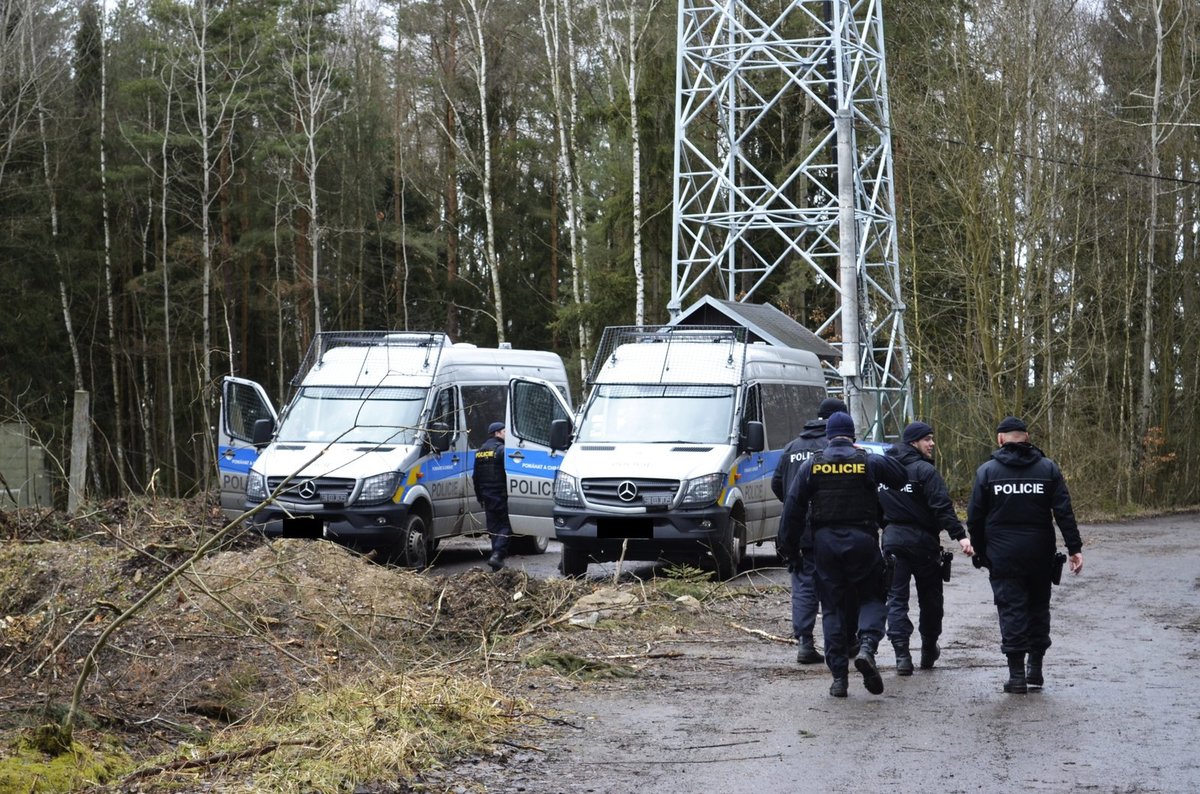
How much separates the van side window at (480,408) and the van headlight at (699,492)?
367 centimetres

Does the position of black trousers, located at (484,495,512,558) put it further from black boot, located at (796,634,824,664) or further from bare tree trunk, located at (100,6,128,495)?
bare tree trunk, located at (100,6,128,495)

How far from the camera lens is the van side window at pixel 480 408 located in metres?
17.5

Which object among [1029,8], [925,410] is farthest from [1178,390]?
[1029,8]

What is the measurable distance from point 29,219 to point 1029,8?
23619 mm

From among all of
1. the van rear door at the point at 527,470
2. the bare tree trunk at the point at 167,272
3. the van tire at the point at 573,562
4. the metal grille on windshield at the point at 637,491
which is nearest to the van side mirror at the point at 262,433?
the van rear door at the point at 527,470

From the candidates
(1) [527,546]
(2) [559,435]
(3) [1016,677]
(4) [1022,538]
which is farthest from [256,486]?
(3) [1016,677]

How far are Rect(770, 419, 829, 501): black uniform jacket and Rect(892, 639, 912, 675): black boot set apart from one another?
140 centimetres

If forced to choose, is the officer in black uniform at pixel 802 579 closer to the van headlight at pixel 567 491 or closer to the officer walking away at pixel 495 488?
the van headlight at pixel 567 491

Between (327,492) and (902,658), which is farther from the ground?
(327,492)

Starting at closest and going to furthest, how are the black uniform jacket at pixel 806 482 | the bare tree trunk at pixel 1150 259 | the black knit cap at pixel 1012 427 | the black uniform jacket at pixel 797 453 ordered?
the black uniform jacket at pixel 806 482
the black knit cap at pixel 1012 427
the black uniform jacket at pixel 797 453
the bare tree trunk at pixel 1150 259

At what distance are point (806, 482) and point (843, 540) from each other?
422 mm

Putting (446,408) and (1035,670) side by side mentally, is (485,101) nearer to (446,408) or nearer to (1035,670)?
(446,408)

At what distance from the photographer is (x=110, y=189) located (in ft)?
128

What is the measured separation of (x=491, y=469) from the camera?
53.9 ft
